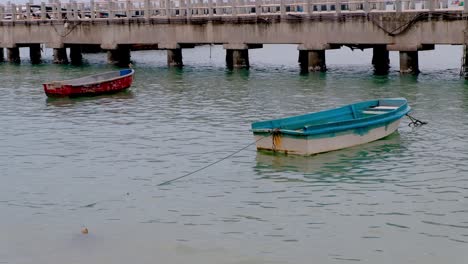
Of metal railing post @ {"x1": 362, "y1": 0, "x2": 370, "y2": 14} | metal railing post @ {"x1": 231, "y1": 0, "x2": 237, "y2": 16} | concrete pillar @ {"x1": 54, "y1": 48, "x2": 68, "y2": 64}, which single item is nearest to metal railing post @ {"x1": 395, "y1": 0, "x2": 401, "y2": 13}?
metal railing post @ {"x1": 362, "y1": 0, "x2": 370, "y2": 14}

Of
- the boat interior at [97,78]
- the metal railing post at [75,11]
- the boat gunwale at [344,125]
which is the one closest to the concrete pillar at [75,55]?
the metal railing post at [75,11]

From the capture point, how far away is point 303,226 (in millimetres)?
14281

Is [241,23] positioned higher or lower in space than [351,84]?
higher

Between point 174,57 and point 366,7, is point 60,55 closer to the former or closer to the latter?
point 174,57

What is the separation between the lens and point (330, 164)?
19.1 metres

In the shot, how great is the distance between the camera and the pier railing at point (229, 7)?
35.3 m

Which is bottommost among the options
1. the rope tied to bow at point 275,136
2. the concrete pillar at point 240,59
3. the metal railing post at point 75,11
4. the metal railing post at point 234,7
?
the rope tied to bow at point 275,136

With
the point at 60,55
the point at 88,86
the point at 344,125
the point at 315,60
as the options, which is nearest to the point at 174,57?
the point at 315,60

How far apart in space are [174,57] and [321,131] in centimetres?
2927

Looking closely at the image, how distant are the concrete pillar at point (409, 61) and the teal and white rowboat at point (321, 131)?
14.3 meters

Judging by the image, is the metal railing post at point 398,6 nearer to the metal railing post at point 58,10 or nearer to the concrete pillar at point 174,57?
the concrete pillar at point 174,57

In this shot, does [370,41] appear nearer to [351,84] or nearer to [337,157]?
[351,84]

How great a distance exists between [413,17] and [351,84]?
13.4 ft

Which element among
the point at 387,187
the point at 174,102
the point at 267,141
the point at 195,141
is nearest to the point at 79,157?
the point at 195,141
